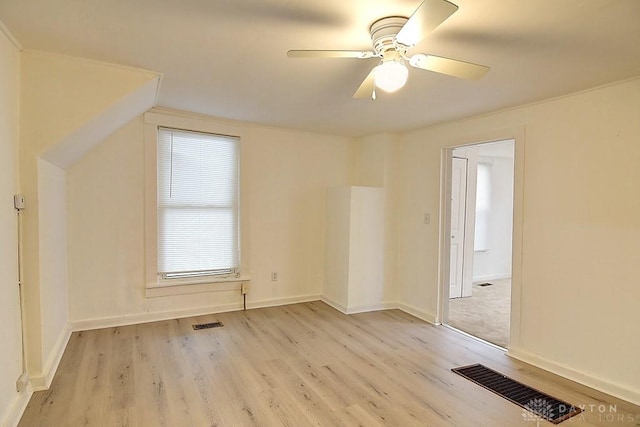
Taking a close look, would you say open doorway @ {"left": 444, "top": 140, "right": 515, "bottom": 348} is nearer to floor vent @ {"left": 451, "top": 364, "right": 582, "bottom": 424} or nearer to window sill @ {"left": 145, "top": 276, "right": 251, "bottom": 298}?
floor vent @ {"left": 451, "top": 364, "right": 582, "bottom": 424}

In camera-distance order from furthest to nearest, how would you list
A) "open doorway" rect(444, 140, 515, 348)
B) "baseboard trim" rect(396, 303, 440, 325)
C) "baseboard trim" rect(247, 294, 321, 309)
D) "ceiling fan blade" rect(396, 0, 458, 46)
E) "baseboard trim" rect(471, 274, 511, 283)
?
"baseboard trim" rect(471, 274, 511, 283) → "baseboard trim" rect(247, 294, 321, 309) → "open doorway" rect(444, 140, 515, 348) → "baseboard trim" rect(396, 303, 440, 325) → "ceiling fan blade" rect(396, 0, 458, 46)

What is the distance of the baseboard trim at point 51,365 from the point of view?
2.39 metres

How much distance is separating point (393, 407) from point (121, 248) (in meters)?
3.00

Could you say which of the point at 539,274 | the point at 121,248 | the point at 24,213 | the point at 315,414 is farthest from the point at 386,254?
the point at 24,213

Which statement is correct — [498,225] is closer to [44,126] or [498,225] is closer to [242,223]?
[242,223]

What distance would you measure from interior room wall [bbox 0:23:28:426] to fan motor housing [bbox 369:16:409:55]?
1.97m

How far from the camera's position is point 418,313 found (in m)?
4.20

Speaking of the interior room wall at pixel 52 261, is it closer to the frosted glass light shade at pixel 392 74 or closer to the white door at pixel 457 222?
the frosted glass light shade at pixel 392 74

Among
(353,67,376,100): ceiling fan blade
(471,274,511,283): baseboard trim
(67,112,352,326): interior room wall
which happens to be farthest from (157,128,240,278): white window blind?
(471,274,511,283): baseboard trim

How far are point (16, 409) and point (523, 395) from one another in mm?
3254

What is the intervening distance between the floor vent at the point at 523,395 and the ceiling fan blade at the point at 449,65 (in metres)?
2.13

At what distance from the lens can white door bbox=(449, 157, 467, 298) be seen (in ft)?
17.1

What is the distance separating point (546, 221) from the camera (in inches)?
116

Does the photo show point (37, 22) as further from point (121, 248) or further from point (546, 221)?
point (546, 221)
